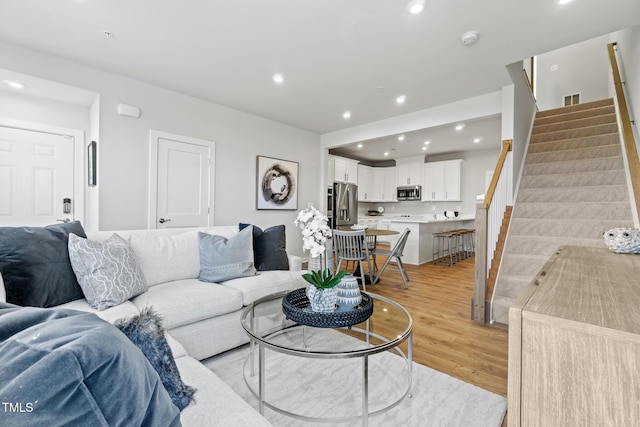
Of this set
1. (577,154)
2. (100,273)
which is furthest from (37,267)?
(577,154)

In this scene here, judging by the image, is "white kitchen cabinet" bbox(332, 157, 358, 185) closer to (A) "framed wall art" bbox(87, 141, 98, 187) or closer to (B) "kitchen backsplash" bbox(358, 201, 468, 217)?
(B) "kitchen backsplash" bbox(358, 201, 468, 217)

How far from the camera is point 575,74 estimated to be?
638cm

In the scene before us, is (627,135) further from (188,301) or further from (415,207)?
(415,207)

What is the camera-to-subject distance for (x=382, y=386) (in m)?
1.81

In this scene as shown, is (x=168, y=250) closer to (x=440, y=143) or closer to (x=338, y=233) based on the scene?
(x=338, y=233)

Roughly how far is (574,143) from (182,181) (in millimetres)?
5656

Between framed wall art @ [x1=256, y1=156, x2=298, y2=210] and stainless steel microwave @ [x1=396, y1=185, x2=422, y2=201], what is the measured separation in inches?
148

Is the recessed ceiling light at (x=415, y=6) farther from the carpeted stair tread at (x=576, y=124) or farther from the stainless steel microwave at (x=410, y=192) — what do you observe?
the stainless steel microwave at (x=410, y=192)

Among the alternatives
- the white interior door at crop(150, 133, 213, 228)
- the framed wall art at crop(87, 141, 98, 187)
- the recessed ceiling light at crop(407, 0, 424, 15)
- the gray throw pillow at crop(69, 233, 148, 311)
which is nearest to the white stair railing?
the recessed ceiling light at crop(407, 0, 424, 15)

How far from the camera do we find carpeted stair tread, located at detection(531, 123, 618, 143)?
417 centimetres

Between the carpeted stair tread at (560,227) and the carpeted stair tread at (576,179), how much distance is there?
77 cm

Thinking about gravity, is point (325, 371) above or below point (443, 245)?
below

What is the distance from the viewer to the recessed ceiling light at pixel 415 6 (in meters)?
2.11

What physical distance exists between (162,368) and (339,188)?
19.7 ft
